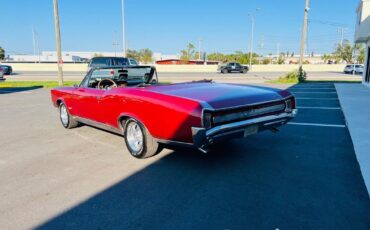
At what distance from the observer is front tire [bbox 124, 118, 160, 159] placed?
4.56m

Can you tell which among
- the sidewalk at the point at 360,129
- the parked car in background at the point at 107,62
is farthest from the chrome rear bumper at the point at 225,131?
the parked car in background at the point at 107,62

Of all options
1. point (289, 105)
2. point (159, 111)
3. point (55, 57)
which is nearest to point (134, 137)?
point (159, 111)

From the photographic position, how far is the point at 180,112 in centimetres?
389

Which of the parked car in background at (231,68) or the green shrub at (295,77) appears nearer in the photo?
the green shrub at (295,77)

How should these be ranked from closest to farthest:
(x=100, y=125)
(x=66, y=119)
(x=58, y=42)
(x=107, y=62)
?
(x=100, y=125) < (x=66, y=119) < (x=58, y=42) < (x=107, y=62)

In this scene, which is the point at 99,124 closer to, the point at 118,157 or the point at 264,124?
the point at 118,157

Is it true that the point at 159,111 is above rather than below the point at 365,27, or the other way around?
below

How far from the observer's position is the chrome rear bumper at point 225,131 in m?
3.76

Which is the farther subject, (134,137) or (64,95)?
(64,95)

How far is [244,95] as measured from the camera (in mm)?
4406

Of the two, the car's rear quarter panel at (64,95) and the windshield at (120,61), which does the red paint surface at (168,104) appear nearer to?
the car's rear quarter panel at (64,95)

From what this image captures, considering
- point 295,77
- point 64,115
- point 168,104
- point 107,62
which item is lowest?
point 64,115

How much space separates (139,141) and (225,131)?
60.7 inches

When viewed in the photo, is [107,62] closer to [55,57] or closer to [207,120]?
[207,120]
